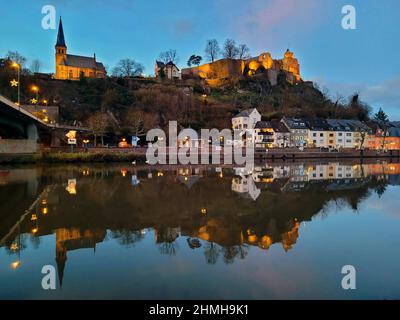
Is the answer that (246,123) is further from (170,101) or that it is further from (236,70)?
(236,70)

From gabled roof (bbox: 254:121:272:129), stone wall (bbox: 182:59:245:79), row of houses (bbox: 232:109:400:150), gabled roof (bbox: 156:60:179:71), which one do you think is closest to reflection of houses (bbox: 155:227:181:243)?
row of houses (bbox: 232:109:400:150)

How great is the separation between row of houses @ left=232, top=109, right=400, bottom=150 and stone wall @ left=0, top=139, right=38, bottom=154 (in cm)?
4537

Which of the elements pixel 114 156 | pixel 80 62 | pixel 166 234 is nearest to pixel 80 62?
pixel 80 62

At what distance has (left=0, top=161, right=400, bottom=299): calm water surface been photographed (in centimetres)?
669

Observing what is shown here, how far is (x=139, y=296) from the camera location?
6.25 m

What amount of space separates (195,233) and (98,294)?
16.8 feet

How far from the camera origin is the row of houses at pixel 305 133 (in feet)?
258

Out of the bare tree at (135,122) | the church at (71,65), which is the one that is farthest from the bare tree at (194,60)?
the bare tree at (135,122)

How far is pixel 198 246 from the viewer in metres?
9.66

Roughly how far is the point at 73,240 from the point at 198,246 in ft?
12.8

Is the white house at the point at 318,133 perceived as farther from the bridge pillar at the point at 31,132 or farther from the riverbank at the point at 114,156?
the bridge pillar at the point at 31,132

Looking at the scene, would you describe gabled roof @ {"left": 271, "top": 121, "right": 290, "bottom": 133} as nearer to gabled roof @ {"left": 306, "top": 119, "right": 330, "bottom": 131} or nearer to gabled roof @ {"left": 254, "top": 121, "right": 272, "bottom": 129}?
gabled roof @ {"left": 254, "top": 121, "right": 272, "bottom": 129}

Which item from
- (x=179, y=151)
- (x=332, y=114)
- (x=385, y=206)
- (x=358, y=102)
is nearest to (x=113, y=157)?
(x=179, y=151)
